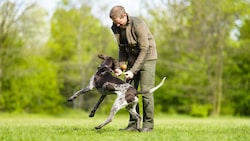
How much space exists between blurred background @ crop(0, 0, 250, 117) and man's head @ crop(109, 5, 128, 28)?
1982cm

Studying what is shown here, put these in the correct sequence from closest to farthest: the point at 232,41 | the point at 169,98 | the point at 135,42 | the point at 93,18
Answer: the point at 135,42
the point at 232,41
the point at 169,98
the point at 93,18

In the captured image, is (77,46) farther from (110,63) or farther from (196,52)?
(110,63)

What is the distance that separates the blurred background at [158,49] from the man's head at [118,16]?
1982cm

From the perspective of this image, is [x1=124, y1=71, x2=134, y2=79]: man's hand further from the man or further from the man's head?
the man's head

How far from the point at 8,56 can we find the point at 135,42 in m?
21.8

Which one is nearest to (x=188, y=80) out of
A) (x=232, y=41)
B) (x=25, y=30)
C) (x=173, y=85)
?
(x=173, y=85)

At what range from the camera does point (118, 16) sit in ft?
25.2

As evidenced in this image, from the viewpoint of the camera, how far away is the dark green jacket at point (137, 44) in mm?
7975

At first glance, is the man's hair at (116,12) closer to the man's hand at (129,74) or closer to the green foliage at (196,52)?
the man's hand at (129,74)

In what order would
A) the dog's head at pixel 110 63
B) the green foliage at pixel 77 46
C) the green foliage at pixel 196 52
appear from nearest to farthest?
the dog's head at pixel 110 63 → the green foliage at pixel 196 52 → the green foliage at pixel 77 46

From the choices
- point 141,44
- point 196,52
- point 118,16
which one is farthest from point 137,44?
point 196,52

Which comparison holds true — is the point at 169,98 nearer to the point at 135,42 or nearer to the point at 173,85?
the point at 173,85

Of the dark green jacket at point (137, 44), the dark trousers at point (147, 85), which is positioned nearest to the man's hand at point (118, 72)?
the dark green jacket at point (137, 44)

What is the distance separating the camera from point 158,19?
31.4 metres
